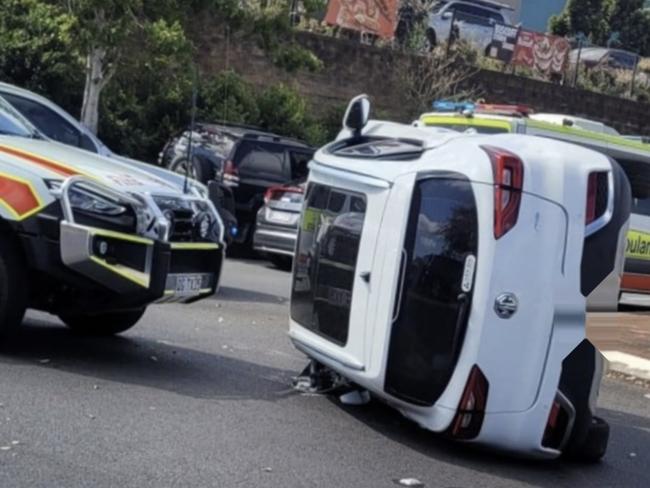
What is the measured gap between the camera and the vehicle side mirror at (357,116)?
7.93 meters

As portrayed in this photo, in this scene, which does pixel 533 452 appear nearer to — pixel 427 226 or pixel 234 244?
pixel 427 226

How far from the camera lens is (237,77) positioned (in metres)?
24.2

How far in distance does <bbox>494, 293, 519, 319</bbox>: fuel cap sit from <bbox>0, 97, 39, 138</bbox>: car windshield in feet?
13.5

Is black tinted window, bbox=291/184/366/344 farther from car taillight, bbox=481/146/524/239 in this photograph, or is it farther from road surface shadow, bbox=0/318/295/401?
car taillight, bbox=481/146/524/239

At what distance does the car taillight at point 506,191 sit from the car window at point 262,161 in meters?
11.1

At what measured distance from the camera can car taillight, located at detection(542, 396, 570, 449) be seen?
680 cm

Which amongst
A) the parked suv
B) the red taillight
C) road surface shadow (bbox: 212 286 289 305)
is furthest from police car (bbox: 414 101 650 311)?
the parked suv

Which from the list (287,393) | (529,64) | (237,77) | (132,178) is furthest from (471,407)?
(529,64)

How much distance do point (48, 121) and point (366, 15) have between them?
1636 centimetres

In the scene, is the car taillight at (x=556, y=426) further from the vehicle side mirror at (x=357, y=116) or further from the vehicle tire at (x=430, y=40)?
the vehicle tire at (x=430, y=40)

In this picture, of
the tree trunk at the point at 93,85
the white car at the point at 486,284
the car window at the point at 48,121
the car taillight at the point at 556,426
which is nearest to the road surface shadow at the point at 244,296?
the car window at the point at 48,121

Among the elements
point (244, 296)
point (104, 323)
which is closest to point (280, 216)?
point (244, 296)

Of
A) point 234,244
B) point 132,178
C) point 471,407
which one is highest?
point 132,178

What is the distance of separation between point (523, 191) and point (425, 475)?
161 centimetres
